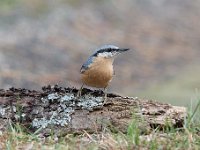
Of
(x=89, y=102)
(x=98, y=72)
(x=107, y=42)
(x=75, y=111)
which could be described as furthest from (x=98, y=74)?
(x=107, y=42)

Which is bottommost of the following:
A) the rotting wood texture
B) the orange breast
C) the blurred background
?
the rotting wood texture

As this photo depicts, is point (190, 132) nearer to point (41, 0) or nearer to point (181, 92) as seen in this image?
point (181, 92)

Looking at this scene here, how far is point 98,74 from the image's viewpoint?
6848mm

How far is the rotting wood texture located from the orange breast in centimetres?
10

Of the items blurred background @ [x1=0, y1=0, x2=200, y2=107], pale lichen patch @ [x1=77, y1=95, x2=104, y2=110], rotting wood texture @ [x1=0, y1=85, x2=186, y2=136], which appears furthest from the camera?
blurred background @ [x1=0, y1=0, x2=200, y2=107]

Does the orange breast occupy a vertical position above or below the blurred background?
below

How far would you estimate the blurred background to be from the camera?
13164 millimetres

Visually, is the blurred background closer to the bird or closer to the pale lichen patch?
the bird

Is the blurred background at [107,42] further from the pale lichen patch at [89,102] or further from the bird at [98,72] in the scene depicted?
the pale lichen patch at [89,102]

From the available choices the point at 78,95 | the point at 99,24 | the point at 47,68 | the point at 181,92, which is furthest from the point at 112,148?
the point at 99,24

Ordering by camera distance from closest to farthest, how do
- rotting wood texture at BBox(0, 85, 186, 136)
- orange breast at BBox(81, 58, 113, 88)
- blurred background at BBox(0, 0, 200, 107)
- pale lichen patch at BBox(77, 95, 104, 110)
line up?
rotting wood texture at BBox(0, 85, 186, 136) < pale lichen patch at BBox(77, 95, 104, 110) < orange breast at BBox(81, 58, 113, 88) < blurred background at BBox(0, 0, 200, 107)

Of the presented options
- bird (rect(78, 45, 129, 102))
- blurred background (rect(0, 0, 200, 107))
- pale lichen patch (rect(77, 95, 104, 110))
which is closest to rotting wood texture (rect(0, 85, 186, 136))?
pale lichen patch (rect(77, 95, 104, 110))

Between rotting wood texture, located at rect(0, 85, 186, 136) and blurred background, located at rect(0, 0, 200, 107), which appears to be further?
blurred background, located at rect(0, 0, 200, 107)

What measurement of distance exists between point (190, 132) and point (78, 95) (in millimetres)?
1360
